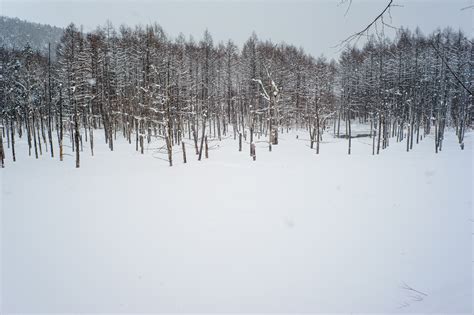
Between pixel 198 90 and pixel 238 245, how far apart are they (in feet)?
129

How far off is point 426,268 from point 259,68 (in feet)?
129

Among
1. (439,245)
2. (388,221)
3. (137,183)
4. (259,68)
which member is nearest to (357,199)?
(388,221)

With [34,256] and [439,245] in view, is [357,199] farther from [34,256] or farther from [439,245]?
[34,256]

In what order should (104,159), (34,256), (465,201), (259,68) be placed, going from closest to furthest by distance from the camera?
(34,256)
(465,201)
(104,159)
(259,68)

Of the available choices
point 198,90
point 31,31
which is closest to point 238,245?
point 198,90

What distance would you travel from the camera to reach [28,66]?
108 feet

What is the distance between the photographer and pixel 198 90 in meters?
43.5

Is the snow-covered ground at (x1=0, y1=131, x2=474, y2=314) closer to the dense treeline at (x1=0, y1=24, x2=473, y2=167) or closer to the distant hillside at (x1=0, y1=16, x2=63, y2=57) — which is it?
the dense treeline at (x1=0, y1=24, x2=473, y2=167)

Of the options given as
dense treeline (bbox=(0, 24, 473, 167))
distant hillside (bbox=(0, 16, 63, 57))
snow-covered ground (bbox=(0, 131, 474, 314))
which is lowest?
snow-covered ground (bbox=(0, 131, 474, 314))

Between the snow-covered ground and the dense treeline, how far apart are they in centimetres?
1114

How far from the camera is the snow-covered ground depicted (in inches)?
208

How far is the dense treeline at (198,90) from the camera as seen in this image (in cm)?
Result: 2872

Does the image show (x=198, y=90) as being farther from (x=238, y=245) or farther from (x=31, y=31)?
(x=31, y=31)

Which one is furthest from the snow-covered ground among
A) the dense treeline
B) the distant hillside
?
the distant hillside
